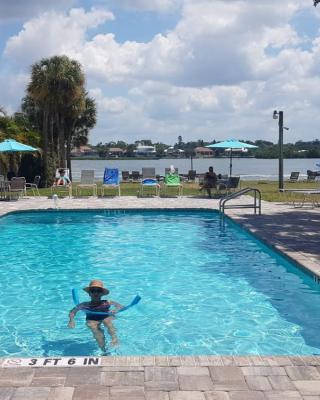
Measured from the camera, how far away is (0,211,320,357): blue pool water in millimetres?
5777

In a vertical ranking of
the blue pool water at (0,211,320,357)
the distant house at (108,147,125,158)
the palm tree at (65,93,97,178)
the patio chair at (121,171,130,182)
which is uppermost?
the palm tree at (65,93,97,178)

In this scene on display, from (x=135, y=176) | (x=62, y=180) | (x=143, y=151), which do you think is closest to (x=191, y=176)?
(x=135, y=176)

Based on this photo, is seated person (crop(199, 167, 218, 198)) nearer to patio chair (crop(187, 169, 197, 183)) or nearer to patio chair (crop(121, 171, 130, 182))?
patio chair (crop(187, 169, 197, 183))

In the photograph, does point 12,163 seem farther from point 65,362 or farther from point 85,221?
point 65,362

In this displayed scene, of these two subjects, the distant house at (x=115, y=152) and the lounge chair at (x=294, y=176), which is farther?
the distant house at (x=115, y=152)

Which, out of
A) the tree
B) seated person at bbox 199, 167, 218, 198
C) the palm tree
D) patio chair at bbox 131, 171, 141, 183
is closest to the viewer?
seated person at bbox 199, 167, 218, 198

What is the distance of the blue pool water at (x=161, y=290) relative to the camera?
578cm

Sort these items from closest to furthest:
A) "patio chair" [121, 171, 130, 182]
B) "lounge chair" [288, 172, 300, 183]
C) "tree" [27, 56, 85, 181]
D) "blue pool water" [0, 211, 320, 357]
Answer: "blue pool water" [0, 211, 320, 357] → "lounge chair" [288, 172, 300, 183] → "tree" [27, 56, 85, 181] → "patio chair" [121, 171, 130, 182]

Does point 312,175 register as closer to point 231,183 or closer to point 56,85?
point 231,183

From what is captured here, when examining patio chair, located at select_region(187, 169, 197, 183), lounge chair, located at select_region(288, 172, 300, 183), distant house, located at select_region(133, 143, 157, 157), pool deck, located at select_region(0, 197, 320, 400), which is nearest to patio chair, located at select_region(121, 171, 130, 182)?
patio chair, located at select_region(187, 169, 197, 183)

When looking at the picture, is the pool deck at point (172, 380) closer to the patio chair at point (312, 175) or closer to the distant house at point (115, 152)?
the patio chair at point (312, 175)

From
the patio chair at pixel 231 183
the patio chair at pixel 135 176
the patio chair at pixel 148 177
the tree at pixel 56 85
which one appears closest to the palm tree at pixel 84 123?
the tree at pixel 56 85

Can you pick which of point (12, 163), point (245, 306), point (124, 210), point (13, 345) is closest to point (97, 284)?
point (13, 345)

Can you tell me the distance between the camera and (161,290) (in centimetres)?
800
